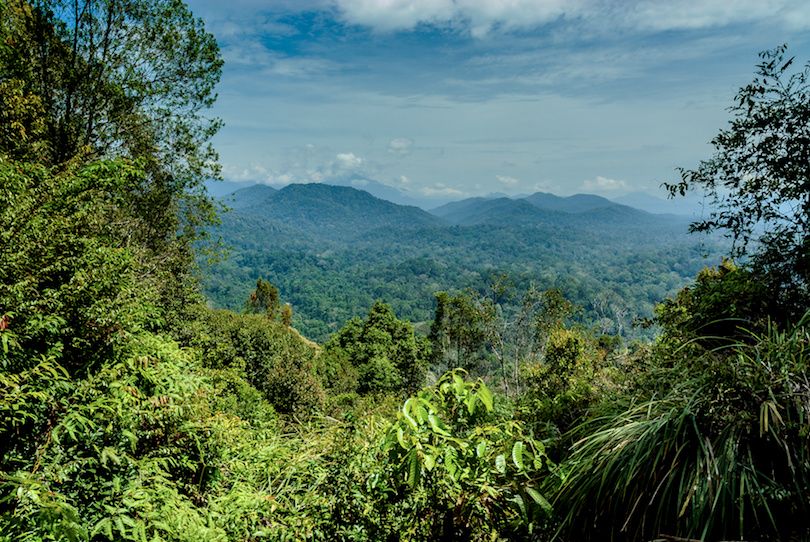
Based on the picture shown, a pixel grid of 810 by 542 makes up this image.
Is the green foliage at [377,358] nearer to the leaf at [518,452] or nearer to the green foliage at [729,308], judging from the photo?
the green foliage at [729,308]

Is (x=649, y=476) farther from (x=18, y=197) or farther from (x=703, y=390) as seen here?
(x=18, y=197)

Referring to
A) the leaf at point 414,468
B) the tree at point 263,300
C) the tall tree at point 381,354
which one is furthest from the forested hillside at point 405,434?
the tree at point 263,300

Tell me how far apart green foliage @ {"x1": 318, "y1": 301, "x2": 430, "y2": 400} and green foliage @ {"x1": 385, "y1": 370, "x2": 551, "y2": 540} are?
21.8 m

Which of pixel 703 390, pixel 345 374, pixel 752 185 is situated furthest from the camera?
pixel 345 374

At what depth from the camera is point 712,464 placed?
1.62 meters

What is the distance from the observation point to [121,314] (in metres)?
2.73

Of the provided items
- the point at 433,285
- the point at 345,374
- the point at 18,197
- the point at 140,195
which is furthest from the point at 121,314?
the point at 433,285

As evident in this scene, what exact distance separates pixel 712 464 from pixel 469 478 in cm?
102

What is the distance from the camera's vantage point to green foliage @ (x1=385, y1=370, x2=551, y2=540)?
174cm

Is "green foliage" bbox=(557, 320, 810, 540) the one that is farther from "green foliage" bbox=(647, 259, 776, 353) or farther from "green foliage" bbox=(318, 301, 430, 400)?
"green foliage" bbox=(318, 301, 430, 400)

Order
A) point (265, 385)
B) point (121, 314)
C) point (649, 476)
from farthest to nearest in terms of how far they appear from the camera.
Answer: point (265, 385)
point (121, 314)
point (649, 476)

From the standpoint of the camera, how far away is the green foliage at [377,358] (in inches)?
991

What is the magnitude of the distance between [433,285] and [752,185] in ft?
589

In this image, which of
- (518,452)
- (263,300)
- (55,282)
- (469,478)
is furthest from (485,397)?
(263,300)
